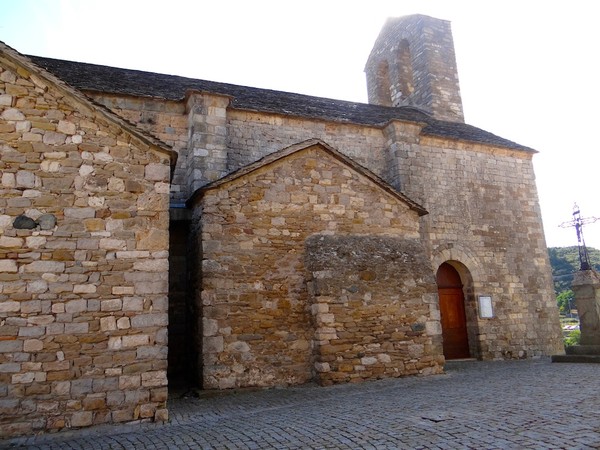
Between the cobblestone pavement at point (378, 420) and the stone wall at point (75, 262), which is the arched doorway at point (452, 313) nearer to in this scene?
the cobblestone pavement at point (378, 420)

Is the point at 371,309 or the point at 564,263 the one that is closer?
the point at 371,309

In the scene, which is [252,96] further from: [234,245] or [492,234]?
[492,234]

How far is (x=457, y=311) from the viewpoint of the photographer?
41.2ft

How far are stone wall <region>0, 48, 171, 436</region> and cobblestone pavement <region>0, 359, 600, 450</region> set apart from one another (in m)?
0.45

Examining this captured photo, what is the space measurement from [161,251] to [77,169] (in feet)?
5.19

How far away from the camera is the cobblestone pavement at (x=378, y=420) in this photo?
431cm

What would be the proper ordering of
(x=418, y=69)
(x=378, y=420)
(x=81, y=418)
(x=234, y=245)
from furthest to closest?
(x=418, y=69), (x=234, y=245), (x=81, y=418), (x=378, y=420)

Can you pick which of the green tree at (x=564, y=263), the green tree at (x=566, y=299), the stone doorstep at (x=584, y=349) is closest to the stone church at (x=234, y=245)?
the stone doorstep at (x=584, y=349)

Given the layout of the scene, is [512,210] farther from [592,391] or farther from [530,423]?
[530,423]

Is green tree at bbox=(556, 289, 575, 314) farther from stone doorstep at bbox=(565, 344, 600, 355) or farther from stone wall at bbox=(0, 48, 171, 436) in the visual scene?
stone wall at bbox=(0, 48, 171, 436)

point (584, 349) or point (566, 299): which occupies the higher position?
point (566, 299)

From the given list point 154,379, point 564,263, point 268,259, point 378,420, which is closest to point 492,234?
point 268,259

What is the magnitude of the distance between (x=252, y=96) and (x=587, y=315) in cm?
1031

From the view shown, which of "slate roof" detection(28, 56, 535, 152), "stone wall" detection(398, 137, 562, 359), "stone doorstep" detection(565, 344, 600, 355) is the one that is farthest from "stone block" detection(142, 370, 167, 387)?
"stone doorstep" detection(565, 344, 600, 355)
